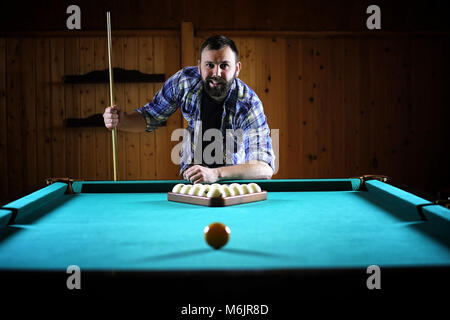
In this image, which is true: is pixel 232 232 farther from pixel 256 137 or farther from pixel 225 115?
pixel 225 115

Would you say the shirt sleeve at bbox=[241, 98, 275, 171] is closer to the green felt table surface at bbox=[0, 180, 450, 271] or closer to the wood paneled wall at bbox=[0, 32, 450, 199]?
the green felt table surface at bbox=[0, 180, 450, 271]

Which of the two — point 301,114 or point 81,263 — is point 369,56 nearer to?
point 301,114

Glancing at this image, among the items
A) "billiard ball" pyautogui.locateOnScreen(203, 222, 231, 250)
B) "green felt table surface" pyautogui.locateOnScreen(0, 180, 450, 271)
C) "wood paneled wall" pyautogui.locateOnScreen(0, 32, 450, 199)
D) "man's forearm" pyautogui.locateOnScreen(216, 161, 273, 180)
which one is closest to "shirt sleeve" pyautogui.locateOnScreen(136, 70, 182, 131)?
"man's forearm" pyautogui.locateOnScreen(216, 161, 273, 180)

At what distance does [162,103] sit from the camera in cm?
322

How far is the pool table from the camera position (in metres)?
0.94

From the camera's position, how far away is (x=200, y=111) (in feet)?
10.3

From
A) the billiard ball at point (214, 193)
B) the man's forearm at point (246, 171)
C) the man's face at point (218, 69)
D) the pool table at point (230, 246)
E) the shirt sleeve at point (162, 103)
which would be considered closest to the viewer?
the pool table at point (230, 246)

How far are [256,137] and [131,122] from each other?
34.3 inches

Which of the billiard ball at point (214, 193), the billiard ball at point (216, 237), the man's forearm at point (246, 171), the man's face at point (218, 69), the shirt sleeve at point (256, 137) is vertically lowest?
the billiard ball at point (216, 237)

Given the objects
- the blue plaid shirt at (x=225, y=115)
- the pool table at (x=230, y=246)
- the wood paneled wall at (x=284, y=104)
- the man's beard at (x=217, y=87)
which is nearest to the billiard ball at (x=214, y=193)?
the pool table at (x=230, y=246)

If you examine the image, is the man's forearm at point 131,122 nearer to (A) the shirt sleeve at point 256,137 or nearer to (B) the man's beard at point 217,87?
(B) the man's beard at point 217,87

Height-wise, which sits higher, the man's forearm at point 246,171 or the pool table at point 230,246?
the man's forearm at point 246,171

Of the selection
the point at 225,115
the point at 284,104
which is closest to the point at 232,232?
the point at 225,115

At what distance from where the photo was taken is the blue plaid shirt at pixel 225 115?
2.99 metres
